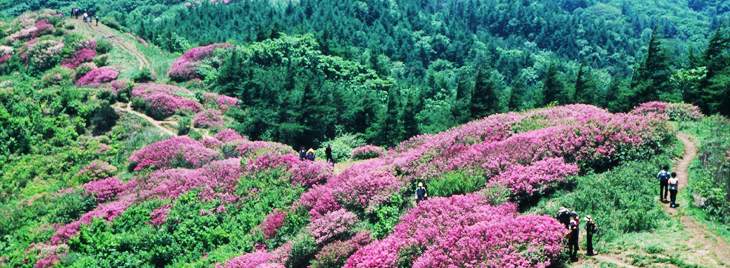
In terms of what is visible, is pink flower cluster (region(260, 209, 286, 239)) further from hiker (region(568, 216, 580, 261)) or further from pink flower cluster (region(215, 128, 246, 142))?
pink flower cluster (region(215, 128, 246, 142))

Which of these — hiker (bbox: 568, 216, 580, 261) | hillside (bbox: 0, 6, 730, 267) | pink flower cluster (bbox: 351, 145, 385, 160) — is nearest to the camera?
hiker (bbox: 568, 216, 580, 261)

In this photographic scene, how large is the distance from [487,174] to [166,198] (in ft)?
42.9

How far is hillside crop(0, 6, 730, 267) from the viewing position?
1519 centimetres

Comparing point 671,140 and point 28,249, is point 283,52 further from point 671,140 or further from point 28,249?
point 671,140

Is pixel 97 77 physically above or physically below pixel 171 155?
above

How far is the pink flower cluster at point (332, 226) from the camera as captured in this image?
1812 cm

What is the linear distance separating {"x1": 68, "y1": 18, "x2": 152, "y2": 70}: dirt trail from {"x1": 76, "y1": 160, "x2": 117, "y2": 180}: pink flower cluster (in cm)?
2068

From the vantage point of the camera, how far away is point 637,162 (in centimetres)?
1933

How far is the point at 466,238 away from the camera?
1459cm

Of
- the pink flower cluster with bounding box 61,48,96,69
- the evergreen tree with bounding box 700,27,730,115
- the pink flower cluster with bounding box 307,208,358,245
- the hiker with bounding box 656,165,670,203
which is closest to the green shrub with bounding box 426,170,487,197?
the pink flower cluster with bounding box 307,208,358,245

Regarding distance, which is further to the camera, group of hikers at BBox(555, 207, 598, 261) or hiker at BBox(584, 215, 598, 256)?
hiker at BBox(584, 215, 598, 256)

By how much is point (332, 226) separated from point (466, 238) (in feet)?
17.4

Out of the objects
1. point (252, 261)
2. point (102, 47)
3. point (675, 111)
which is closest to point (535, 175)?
point (252, 261)

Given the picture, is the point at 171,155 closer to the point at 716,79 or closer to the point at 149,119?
the point at 149,119
